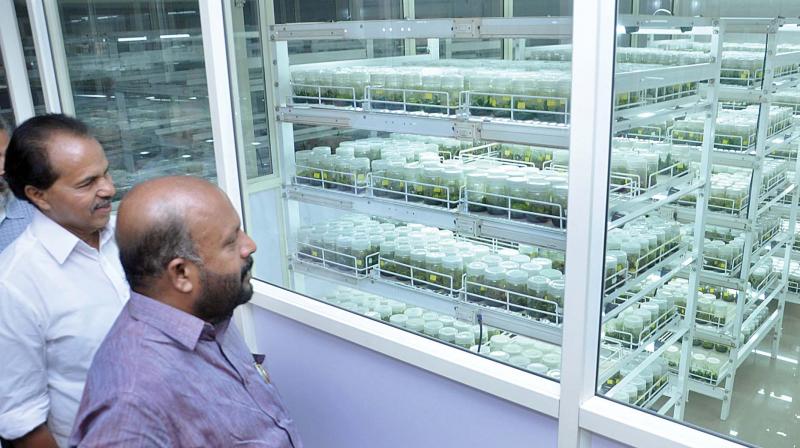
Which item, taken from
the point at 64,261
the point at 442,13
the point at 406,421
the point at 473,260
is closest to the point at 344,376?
the point at 406,421

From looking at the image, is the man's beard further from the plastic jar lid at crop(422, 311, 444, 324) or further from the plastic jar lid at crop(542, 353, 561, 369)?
the plastic jar lid at crop(422, 311, 444, 324)

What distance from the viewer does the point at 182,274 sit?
1.16 meters

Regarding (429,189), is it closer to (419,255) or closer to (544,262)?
(419,255)

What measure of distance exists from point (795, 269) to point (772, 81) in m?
1.61

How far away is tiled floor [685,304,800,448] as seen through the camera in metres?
3.04

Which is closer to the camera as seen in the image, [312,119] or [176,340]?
[176,340]

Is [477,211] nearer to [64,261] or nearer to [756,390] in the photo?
[64,261]

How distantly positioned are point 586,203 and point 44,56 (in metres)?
2.91

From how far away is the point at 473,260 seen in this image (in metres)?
2.32

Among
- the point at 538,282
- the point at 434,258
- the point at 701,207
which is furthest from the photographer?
the point at 701,207

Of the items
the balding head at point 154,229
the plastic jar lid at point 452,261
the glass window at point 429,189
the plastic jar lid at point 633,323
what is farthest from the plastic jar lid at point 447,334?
the balding head at point 154,229

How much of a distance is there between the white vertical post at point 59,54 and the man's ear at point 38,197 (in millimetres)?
1861

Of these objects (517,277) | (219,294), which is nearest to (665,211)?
(517,277)

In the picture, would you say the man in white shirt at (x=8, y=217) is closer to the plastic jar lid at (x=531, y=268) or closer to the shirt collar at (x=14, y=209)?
the shirt collar at (x=14, y=209)
